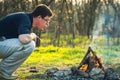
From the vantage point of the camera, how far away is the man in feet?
25.1

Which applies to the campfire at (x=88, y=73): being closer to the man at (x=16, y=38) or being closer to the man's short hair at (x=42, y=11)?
the man at (x=16, y=38)

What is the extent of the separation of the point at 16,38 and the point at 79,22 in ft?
54.0

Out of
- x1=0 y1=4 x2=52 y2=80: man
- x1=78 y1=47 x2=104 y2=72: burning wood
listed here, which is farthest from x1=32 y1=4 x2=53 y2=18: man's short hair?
x1=78 y1=47 x2=104 y2=72: burning wood

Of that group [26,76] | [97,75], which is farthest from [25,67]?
[97,75]

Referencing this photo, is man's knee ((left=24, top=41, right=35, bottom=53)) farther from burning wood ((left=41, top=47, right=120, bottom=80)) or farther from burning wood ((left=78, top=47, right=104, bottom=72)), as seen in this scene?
burning wood ((left=78, top=47, right=104, bottom=72))

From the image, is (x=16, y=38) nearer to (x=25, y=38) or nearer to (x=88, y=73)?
(x=25, y=38)

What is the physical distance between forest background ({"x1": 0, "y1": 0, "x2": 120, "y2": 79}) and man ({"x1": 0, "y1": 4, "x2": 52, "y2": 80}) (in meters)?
9.98

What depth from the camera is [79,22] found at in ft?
79.0

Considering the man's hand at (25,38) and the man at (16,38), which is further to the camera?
the man at (16,38)

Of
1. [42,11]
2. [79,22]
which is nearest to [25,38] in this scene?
[42,11]

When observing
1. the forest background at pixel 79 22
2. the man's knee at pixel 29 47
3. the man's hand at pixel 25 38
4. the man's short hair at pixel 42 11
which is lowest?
the forest background at pixel 79 22

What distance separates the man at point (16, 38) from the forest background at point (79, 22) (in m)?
9.98

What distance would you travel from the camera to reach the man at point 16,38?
764cm

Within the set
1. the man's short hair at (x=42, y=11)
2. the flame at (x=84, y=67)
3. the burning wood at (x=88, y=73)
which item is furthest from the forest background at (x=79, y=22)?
the man's short hair at (x=42, y=11)
